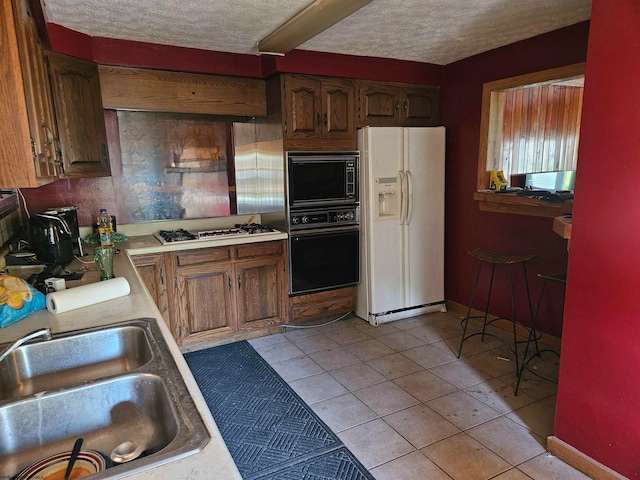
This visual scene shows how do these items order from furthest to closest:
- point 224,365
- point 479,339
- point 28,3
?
point 479,339 < point 224,365 < point 28,3

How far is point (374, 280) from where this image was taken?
12.3 feet

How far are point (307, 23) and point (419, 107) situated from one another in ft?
5.84

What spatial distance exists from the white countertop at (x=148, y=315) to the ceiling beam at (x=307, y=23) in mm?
1415

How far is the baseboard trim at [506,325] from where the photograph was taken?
10.4 feet

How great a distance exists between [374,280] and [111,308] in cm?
243

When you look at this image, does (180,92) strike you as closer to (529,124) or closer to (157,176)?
(157,176)

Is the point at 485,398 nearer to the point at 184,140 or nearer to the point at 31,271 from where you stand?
the point at 31,271

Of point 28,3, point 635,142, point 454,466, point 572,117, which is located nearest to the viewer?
point 28,3

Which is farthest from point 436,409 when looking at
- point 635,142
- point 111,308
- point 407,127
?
point 407,127

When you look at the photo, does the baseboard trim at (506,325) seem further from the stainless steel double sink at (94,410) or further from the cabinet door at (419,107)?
the stainless steel double sink at (94,410)

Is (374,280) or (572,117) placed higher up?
(572,117)

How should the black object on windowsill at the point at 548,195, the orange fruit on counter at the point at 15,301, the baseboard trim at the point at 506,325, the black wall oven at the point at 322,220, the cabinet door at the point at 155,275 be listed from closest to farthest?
the orange fruit on counter at the point at 15,301, the black object on windowsill at the point at 548,195, the cabinet door at the point at 155,275, the baseboard trim at the point at 506,325, the black wall oven at the point at 322,220

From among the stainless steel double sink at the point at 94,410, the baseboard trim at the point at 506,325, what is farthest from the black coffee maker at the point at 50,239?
the baseboard trim at the point at 506,325

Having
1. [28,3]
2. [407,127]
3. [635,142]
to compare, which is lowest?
[635,142]
